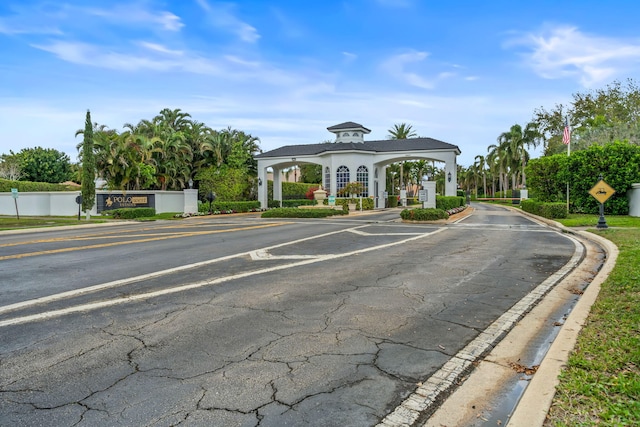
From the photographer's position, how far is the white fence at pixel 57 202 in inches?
1425

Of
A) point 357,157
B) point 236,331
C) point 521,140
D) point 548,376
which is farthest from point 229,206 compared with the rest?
point 521,140

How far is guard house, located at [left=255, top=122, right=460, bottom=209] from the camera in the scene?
3869 centimetres

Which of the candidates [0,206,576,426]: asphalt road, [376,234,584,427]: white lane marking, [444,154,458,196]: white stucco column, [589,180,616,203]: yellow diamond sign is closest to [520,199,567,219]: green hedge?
[589,180,616,203]: yellow diamond sign

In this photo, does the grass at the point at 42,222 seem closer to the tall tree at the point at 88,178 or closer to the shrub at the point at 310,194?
the tall tree at the point at 88,178

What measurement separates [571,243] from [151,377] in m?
14.1

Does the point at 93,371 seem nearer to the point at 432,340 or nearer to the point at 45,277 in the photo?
the point at 432,340

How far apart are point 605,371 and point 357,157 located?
126 ft

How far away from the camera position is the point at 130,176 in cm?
3678

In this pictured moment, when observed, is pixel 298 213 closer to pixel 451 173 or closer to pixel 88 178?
pixel 88 178

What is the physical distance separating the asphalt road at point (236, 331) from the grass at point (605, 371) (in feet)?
3.71

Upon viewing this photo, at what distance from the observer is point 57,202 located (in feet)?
120

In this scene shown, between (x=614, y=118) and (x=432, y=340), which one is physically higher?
(x=614, y=118)

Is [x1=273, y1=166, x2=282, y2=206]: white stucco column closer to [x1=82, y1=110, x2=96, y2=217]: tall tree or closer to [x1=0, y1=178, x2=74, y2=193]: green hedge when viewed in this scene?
[x1=82, y1=110, x2=96, y2=217]: tall tree

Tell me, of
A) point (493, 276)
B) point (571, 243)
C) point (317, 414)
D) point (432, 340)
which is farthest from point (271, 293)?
point (571, 243)
